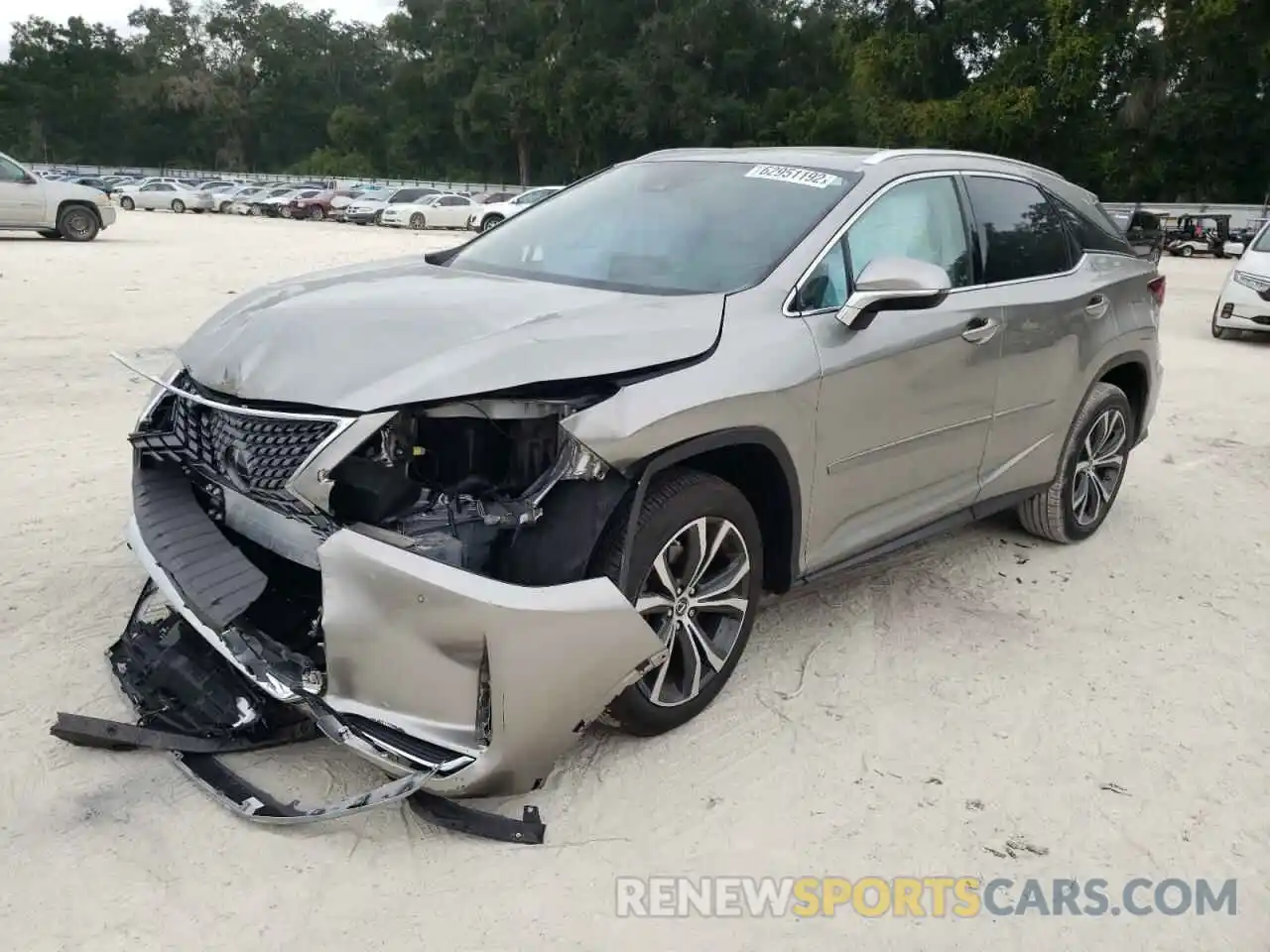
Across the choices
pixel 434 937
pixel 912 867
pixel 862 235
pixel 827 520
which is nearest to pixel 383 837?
pixel 434 937

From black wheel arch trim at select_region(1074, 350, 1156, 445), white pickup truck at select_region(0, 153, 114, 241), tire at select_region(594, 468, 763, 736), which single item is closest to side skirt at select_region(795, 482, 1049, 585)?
tire at select_region(594, 468, 763, 736)

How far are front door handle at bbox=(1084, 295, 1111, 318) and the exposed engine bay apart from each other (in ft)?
9.68

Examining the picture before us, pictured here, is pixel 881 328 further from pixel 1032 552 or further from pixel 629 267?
pixel 1032 552

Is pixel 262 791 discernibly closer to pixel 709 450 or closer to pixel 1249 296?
pixel 709 450

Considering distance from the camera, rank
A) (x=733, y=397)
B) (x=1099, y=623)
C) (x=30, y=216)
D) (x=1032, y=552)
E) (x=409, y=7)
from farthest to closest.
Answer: (x=409, y=7), (x=30, y=216), (x=1032, y=552), (x=1099, y=623), (x=733, y=397)

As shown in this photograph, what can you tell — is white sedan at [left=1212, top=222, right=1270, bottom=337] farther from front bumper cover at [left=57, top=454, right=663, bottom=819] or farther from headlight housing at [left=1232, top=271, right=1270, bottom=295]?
front bumper cover at [left=57, top=454, right=663, bottom=819]

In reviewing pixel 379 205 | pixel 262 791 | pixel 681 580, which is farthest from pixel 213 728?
pixel 379 205

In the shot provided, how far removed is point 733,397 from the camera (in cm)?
318

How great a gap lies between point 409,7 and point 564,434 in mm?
79270

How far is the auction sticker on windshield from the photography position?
3.93 metres

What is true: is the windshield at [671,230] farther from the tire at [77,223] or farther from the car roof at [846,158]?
the tire at [77,223]

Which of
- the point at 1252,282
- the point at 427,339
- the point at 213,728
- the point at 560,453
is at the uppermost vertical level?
the point at 427,339

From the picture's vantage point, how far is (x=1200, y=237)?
27578 mm

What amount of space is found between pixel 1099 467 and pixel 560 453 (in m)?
3.52
